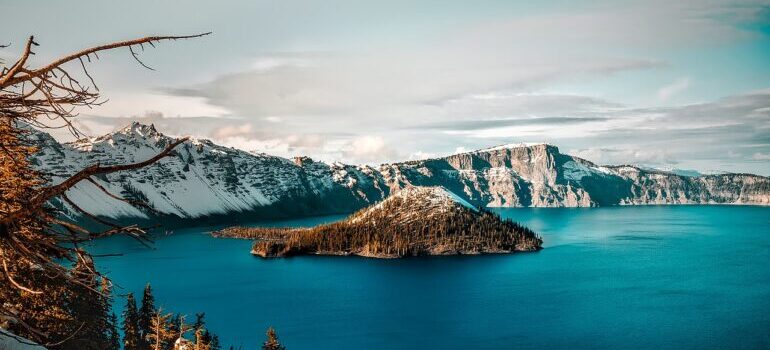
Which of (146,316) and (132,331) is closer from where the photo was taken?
(132,331)

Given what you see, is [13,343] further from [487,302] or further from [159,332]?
[487,302]

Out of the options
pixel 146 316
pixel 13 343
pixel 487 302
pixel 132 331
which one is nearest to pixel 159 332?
pixel 132 331

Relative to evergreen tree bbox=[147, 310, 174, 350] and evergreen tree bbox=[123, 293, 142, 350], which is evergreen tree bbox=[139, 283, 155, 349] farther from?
evergreen tree bbox=[147, 310, 174, 350]

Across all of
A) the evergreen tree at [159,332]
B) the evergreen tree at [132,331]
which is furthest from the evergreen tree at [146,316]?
the evergreen tree at [159,332]

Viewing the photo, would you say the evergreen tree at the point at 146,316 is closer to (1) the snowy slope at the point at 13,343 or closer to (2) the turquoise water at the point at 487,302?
(2) the turquoise water at the point at 487,302

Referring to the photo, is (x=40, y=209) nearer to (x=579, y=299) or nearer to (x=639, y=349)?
→ (x=639, y=349)

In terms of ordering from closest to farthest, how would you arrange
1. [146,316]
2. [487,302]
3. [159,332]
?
[159,332]
[146,316]
[487,302]

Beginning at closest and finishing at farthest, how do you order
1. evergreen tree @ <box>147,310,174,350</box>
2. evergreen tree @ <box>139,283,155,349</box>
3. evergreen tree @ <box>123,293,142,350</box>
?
evergreen tree @ <box>147,310,174,350</box>
evergreen tree @ <box>123,293,142,350</box>
evergreen tree @ <box>139,283,155,349</box>

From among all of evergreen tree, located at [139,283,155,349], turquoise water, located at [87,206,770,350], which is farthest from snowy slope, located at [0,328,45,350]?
turquoise water, located at [87,206,770,350]
